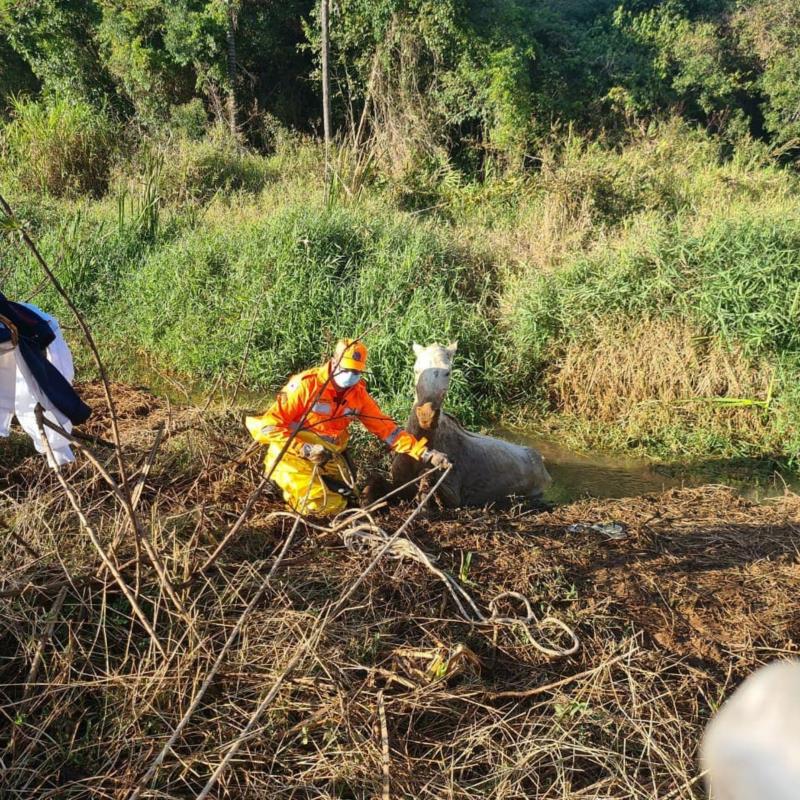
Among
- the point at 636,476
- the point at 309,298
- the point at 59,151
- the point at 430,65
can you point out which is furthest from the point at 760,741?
the point at 430,65

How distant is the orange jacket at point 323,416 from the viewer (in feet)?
13.6

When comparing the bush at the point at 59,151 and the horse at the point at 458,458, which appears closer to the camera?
the horse at the point at 458,458

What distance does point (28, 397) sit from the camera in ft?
11.6

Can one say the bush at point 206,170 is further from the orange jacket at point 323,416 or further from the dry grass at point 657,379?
the orange jacket at point 323,416

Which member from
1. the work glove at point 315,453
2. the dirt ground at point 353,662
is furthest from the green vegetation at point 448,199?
the dirt ground at point 353,662

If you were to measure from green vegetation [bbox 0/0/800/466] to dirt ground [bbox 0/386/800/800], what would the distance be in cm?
136

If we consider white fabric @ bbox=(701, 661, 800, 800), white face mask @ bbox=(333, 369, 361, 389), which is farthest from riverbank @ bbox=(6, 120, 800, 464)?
white fabric @ bbox=(701, 661, 800, 800)

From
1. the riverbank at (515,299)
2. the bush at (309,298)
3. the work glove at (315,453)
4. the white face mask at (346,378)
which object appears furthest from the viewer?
the bush at (309,298)

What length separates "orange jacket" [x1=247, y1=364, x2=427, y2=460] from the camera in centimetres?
416

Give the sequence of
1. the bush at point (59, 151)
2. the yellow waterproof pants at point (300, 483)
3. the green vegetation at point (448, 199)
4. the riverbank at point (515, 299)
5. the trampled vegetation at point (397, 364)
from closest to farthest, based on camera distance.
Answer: the trampled vegetation at point (397, 364) < the yellow waterproof pants at point (300, 483) < the riverbank at point (515, 299) < the green vegetation at point (448, 199) < the bush at point (59, 151)

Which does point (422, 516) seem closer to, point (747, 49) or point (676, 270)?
point (676, 270)

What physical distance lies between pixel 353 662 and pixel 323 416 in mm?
1688

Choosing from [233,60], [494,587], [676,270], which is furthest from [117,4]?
[494,587]

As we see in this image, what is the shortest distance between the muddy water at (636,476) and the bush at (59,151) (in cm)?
1063
